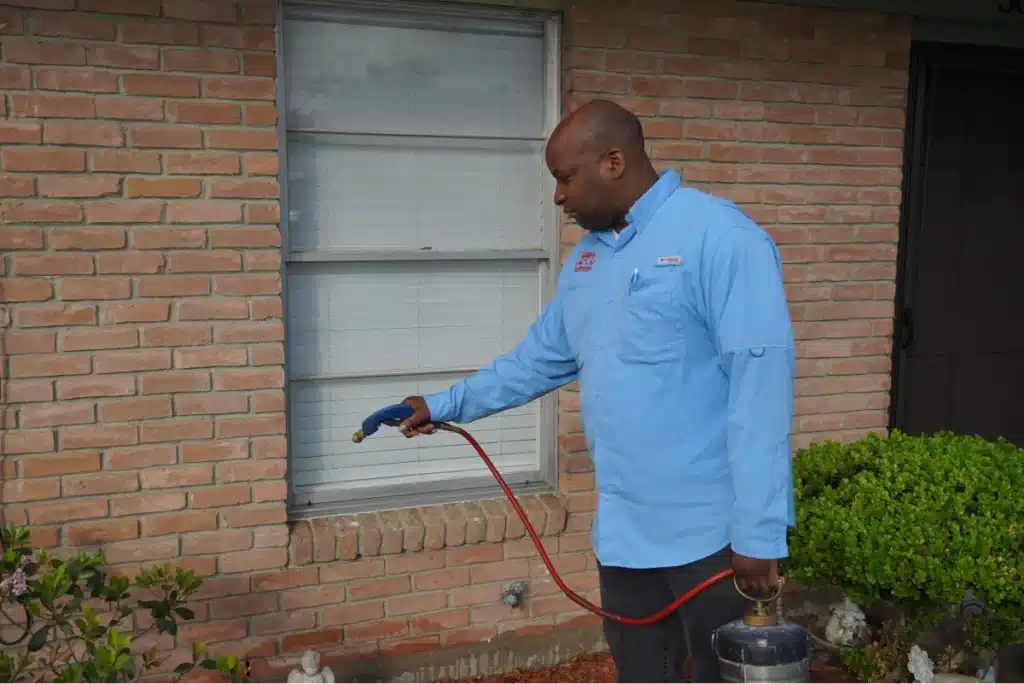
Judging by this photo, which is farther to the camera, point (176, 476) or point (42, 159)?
point (176, 476)

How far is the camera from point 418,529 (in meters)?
3.80

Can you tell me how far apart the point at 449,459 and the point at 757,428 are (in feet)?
A: 6.65

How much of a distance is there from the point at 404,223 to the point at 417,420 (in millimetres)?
1188

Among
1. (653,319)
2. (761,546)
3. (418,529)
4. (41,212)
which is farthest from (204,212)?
(761,546)

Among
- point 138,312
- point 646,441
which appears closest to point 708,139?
point 646,441

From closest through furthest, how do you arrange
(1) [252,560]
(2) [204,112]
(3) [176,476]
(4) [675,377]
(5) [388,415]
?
(4) [675,377] → (5) [388,415] → (2) [204,112] → (3) [176,476] → (1) [252,560]

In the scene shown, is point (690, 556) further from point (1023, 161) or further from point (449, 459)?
point (1023, 161)

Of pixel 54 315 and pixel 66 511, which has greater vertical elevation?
pixel 54 315

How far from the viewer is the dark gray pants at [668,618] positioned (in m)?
2.44

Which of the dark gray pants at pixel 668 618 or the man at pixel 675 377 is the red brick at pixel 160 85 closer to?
the man at pixel 675 377

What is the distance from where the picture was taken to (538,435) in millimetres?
4156

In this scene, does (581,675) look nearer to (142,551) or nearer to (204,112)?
(142,551)

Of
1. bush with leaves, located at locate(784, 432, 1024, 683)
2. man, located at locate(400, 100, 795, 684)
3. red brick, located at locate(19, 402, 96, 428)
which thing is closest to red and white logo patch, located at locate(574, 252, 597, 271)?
man, located at locate(400, 100, 795, 684)

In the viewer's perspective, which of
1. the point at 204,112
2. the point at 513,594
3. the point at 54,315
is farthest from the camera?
the point at 513,594
